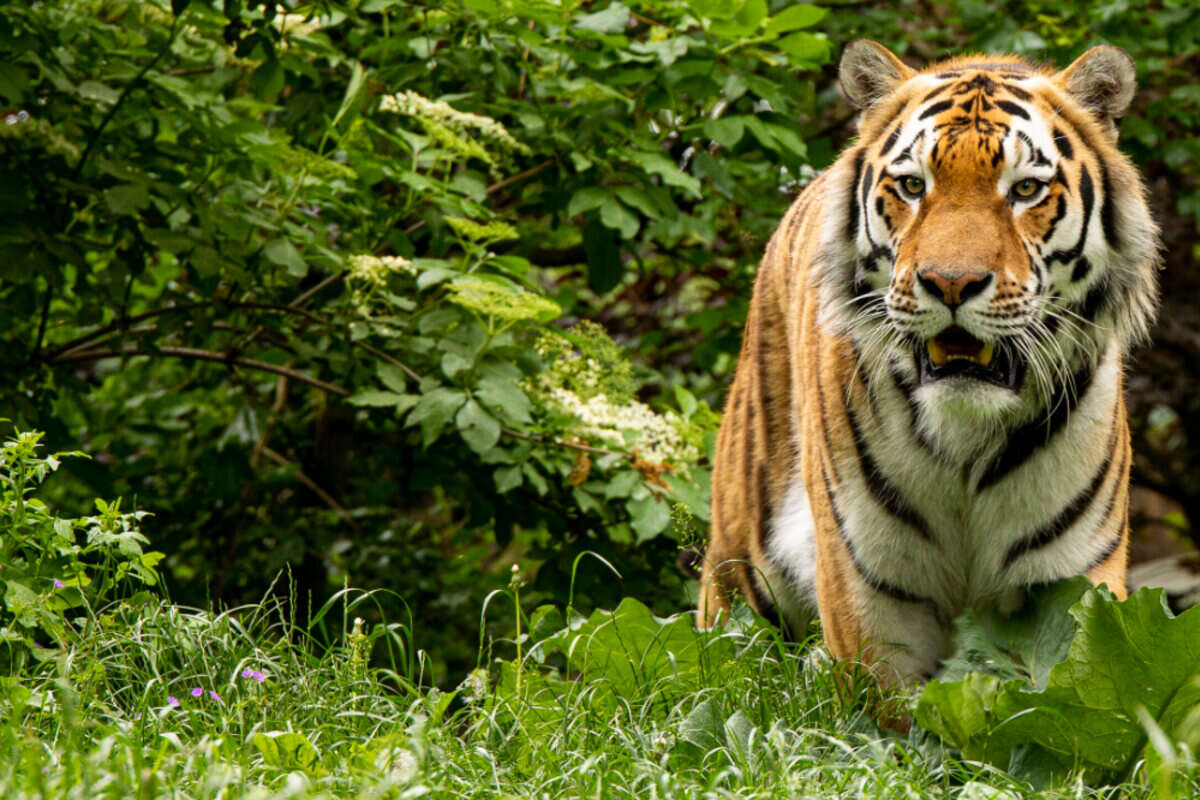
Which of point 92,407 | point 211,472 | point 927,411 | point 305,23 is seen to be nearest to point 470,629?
point 211,472

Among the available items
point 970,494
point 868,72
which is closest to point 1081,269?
point 970,494

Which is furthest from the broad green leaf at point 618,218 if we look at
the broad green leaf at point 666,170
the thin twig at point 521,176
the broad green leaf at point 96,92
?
the broad green leaf at point 96,92

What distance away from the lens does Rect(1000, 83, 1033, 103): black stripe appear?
3.46 m

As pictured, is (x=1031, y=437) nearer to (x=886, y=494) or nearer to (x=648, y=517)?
(x=886, y=494)

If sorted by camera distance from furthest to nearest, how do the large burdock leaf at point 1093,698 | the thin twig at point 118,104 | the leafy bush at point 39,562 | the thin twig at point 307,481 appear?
the thin twig at point 307,481 < the thin twig at point 118,104 < the leafy bush at point 39,562 < the large burdock leaf at point 1093,698

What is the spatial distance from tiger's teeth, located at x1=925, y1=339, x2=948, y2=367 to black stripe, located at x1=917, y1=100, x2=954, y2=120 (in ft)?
1.87

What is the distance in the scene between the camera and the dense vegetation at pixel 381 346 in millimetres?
3006

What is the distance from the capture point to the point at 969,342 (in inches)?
128

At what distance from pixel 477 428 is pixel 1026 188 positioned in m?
1.87

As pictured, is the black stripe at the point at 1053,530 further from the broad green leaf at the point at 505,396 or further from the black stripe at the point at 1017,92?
the broad green leaf at the point at 505,396

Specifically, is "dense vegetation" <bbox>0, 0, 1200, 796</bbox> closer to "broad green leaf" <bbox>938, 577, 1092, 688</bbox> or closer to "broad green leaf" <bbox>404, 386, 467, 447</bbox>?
"broad green leaf" <bbox>404, 386, 467, 447</bbox>

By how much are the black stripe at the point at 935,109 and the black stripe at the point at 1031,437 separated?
698mm

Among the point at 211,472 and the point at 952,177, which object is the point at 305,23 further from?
the point at 952,177

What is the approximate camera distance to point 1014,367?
3271 millimetres
